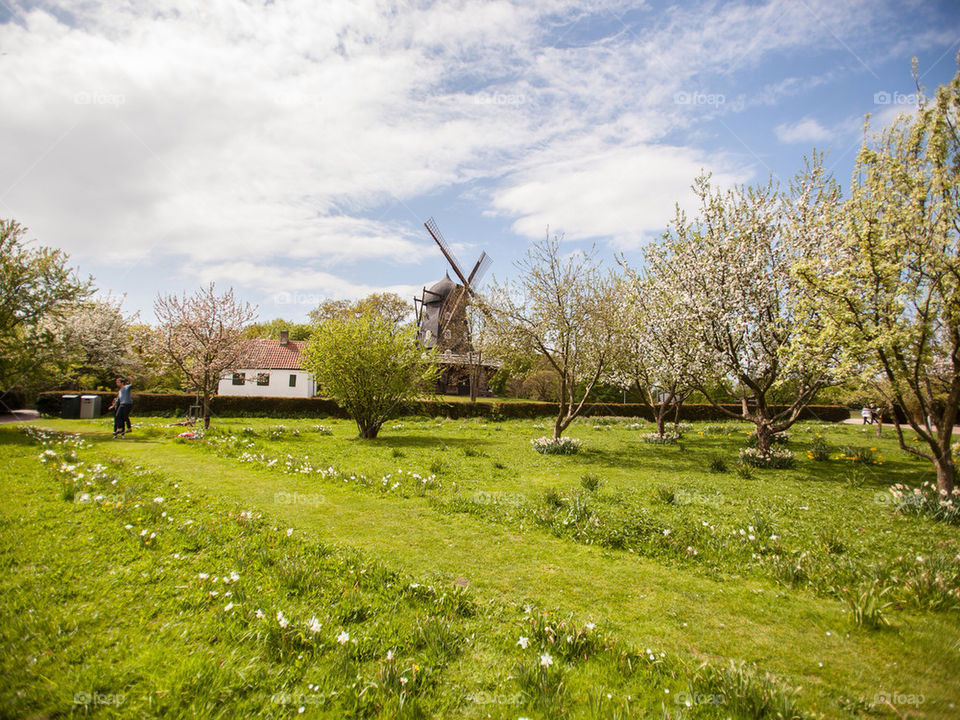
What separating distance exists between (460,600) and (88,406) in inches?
1191

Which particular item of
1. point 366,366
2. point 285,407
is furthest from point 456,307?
point 366,366

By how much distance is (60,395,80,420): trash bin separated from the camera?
85.1ft

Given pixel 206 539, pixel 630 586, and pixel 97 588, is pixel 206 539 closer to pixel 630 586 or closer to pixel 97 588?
pixel 97 588

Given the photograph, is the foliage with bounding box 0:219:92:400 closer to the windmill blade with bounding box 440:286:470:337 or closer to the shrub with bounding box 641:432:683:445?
the shrub with bounding box 641:432:683:445

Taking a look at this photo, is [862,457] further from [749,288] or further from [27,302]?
[27,302]

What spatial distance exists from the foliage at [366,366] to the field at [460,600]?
9412 mm

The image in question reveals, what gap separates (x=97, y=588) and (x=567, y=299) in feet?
53.0

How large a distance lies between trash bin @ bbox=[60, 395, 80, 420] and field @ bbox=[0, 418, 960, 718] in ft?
64.1

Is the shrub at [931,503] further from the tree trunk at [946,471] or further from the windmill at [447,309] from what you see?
the windmill at [447,309]

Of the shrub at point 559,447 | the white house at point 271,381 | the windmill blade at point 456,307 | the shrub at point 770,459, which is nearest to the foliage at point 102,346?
the white house at point 271,381

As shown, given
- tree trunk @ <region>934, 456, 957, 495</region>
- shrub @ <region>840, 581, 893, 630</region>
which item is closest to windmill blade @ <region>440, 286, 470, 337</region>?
tree trunk @ <region>934, 456, 957, 495</region>

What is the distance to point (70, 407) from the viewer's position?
26.0 m

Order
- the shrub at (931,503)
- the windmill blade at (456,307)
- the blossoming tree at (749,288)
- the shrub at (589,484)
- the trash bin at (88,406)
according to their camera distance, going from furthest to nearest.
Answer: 1. the windmill blade at (456,307)
2. the trash bin at (88,406)
3. the blossoming tree at (749,288)
4. the shrub at (589,484)
5. the shrub at (931,503)

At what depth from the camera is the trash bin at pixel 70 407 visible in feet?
85.1
